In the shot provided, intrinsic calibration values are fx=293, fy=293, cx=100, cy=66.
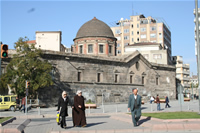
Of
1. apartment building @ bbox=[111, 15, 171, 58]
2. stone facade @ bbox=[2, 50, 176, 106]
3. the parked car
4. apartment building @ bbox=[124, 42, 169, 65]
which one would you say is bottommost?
the parked car

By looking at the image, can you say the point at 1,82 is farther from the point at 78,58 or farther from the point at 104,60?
the point at 104,60

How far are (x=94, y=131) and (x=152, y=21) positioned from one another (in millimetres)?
79794

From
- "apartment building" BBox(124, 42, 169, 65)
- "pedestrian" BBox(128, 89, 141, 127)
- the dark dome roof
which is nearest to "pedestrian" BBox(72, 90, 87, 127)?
"pedestrian" BBox(128, 89, 141, 127)

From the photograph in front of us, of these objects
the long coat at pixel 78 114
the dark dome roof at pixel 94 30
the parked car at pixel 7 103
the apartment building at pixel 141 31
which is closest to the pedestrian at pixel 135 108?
the long coat at pixel 78 114

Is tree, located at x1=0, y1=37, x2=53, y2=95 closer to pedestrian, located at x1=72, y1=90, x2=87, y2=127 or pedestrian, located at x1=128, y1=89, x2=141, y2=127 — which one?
pedestrian, located at x1=72, y1=90, x2=87, y2=127

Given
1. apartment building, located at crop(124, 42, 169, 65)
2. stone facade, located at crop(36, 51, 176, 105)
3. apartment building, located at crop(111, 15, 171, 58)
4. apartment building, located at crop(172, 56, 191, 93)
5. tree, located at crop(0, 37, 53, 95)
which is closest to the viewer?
tree, located at crop(0, 37, 53, 95)

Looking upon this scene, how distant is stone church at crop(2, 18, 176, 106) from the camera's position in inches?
1464

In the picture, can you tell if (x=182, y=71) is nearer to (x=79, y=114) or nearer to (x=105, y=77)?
(x=105, y=77)

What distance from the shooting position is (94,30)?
48312 millimetres

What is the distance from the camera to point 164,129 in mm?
12805

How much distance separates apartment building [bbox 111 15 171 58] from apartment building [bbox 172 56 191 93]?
19.8ft

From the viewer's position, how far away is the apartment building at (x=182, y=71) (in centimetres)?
9038

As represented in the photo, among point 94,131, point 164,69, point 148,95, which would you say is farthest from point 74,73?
point 94,131

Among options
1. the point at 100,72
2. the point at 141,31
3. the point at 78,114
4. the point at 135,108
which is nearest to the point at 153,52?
the point at 141,31
